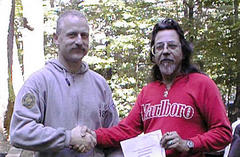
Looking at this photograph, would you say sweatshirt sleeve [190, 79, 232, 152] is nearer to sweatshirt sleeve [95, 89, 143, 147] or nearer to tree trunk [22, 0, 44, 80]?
sweatshirt sleeve [95, 89, 143, 147]

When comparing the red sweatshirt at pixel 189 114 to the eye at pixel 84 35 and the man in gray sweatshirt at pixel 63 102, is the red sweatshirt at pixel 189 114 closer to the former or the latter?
the man in gray sweatshirt at pixel 63 102

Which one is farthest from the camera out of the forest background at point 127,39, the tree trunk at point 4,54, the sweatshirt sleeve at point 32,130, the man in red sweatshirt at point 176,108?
the forest background at point 127,39

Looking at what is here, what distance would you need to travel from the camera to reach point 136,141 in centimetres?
245

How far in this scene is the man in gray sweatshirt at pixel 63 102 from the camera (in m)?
2.29

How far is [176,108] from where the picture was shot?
248cm

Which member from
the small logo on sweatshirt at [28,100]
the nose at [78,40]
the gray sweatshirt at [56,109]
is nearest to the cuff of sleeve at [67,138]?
the gray sweatshirt at [56,109]

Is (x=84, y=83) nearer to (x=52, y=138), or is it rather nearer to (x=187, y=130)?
(x=52, y=138)

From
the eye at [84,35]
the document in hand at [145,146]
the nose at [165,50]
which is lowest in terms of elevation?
the document in hand at [145,146]

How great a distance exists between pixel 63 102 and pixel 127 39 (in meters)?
10.6

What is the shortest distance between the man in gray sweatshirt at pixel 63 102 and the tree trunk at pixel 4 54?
5.67 metres

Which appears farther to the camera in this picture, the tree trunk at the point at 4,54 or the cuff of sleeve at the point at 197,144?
the tree trunk at the point at 4,54

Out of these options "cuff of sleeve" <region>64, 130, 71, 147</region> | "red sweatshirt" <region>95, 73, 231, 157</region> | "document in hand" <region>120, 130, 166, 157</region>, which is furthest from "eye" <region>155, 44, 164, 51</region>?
"cuff of sleeve" <region>64, 130, 71, 147</region>

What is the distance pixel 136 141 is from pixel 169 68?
61 centimetres

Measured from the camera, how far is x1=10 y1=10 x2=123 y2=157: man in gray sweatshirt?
2.29m
